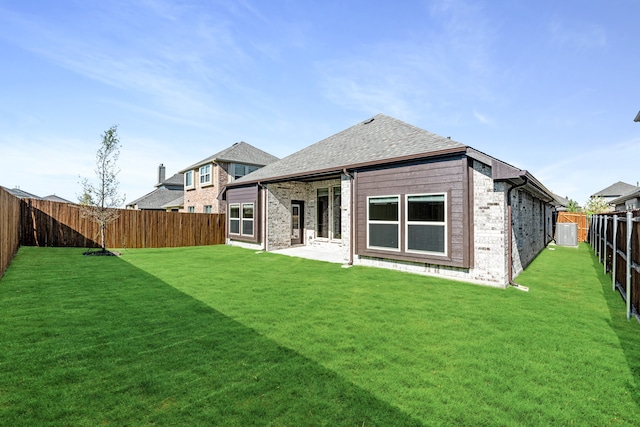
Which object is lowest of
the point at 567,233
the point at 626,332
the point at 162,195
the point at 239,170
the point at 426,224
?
the point at 626,332

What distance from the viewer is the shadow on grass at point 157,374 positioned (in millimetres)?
2477

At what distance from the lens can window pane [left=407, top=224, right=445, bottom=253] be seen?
822 cm

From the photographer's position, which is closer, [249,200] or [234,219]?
[249,200]

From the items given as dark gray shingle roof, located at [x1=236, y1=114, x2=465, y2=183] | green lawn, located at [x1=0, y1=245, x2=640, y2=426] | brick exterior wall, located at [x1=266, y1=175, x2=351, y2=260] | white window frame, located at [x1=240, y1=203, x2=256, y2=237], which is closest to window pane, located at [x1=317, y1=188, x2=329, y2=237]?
brick exterior wall, located at [x1=266, y1=175, x2=351, y2=260]

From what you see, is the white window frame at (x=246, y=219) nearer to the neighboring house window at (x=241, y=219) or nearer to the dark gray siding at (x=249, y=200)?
the neighboring house window at (x=241, y=219)

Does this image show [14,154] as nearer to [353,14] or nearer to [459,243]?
[353,14]

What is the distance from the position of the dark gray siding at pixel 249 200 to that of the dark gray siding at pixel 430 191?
21.7 feet

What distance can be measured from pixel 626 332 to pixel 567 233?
17129 millimetres

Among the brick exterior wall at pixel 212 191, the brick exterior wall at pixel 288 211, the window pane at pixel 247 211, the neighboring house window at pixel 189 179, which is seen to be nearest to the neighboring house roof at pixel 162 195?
the neighboring house window at pixel 189 179

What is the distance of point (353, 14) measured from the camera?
1080cm

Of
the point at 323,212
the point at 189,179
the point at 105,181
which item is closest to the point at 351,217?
the point at 323,212

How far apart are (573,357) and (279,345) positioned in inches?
150

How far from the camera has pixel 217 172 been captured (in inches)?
872

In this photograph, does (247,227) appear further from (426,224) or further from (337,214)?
(426,224)
